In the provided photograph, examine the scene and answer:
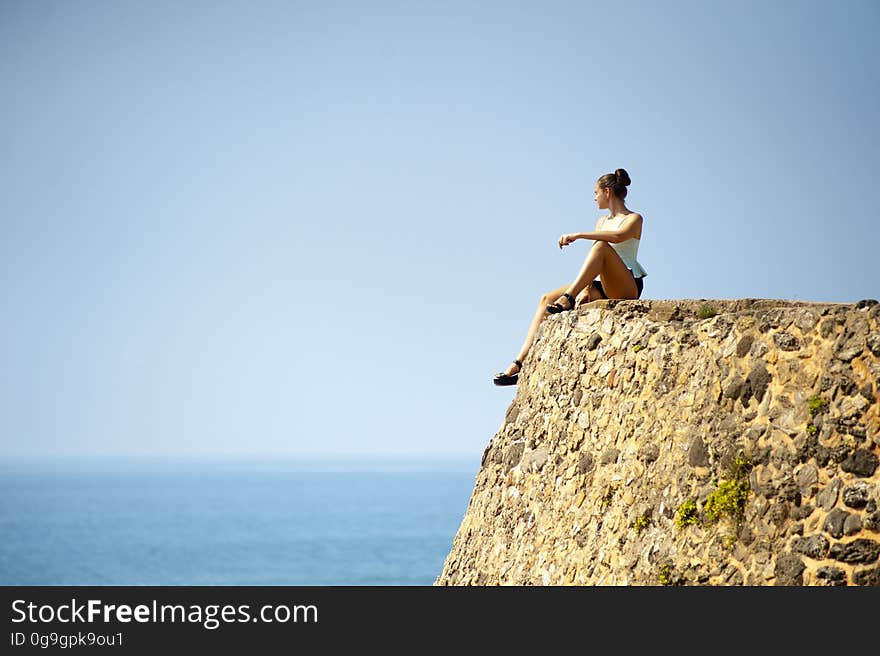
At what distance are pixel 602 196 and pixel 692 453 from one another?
3784mm

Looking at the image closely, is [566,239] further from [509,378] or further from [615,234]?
[509,378]

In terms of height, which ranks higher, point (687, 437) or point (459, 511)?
point (459, 511)

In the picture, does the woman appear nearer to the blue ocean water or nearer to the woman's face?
the woman's face

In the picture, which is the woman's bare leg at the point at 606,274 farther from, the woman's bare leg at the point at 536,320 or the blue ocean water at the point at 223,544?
the blue ocean water at the point at 223,544

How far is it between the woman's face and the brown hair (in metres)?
0.04

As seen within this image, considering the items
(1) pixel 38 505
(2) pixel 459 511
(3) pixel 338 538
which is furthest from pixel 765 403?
(1) pixel 38 505

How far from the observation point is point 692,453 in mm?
9227

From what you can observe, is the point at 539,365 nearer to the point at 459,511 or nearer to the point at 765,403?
the point at 765,403

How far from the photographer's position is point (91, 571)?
13238cm

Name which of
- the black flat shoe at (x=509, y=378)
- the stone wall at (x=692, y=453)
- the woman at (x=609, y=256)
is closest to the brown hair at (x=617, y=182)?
the woman at (x=609, y=256)

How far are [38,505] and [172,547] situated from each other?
53.1 metres

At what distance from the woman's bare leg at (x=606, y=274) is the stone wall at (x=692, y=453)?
0.39 metres

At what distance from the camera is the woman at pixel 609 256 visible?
38.5 feet

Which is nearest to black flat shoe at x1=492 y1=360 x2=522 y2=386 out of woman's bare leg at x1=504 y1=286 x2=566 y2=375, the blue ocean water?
woman's bare leg at x1=504 y1=286 x2=566 y2=375
